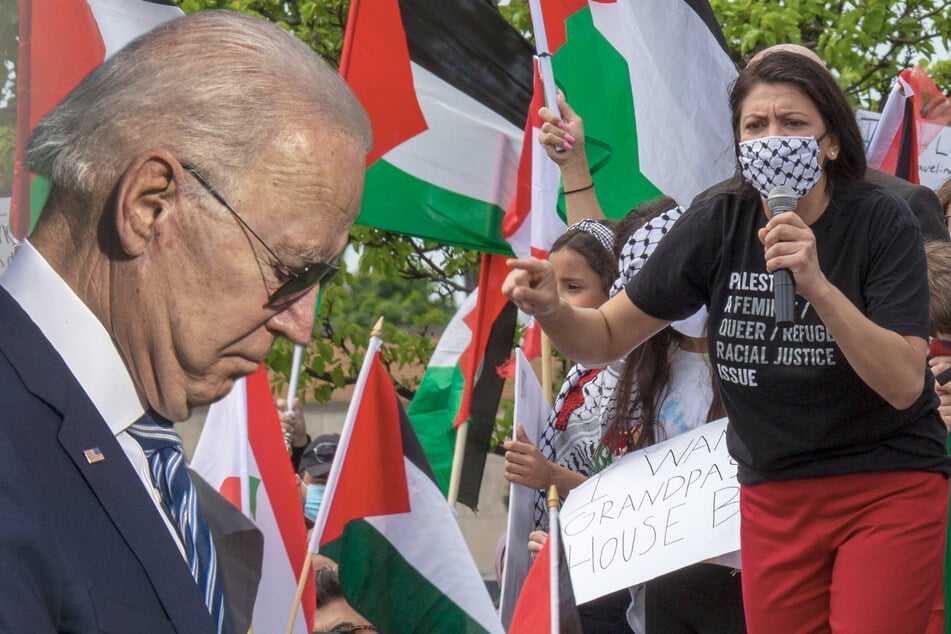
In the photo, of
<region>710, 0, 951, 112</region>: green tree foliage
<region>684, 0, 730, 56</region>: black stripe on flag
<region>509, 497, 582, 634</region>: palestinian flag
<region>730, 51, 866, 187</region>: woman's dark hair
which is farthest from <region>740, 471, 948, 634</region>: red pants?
<region>710, 0, 951, 112</region>: green tree foliage

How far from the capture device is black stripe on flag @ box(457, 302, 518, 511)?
6.31 m

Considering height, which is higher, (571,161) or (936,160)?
(571,161)

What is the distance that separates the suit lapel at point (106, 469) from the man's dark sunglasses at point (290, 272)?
10.2 inches

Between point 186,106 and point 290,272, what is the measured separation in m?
0.24

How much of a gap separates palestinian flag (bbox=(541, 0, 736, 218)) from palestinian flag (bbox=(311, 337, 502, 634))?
1184 mm

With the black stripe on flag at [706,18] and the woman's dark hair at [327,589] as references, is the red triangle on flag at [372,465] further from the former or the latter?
the black stripe on flag at [706,18]

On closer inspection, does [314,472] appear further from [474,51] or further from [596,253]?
[596,253]

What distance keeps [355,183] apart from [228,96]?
0.22 metres

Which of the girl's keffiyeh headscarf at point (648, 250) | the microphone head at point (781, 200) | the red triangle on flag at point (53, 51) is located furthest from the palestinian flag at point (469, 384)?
the microphone head at point (781, 200)

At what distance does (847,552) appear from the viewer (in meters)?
2.84

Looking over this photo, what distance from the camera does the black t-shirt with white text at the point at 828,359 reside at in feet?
9.28

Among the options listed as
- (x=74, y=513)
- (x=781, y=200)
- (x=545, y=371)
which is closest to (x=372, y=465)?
(x=545, y=371)

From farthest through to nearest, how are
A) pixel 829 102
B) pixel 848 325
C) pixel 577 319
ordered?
pixel 577 319, pixel 829 102, pixel 848 325

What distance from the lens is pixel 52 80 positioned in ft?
10.1
